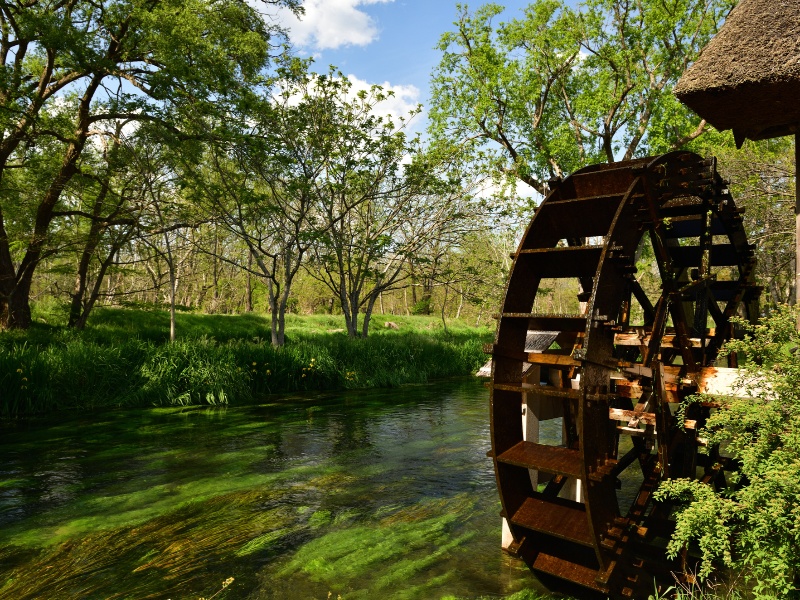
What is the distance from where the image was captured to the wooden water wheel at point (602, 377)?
4.02m

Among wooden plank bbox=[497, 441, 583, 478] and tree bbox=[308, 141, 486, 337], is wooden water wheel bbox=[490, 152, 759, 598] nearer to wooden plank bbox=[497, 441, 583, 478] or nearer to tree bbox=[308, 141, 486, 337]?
wooden plank bbox=[497, 441, 583, 478]

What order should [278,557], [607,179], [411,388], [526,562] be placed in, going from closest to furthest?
1. [526,562]
2. [278,557]
3. [607,179]
4. [411,388]

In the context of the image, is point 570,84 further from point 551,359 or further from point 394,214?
point 551,359

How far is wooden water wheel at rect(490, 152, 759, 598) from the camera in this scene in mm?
4020

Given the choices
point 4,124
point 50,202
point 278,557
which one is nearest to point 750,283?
point 278,557

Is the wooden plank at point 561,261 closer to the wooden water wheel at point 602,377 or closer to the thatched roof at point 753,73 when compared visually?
the wooden water wheel at point 602,377

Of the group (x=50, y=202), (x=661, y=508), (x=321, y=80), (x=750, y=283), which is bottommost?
(x=661, y=508)

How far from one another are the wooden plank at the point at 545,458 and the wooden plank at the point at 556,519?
0.43 metres

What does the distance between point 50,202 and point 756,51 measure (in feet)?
48.9

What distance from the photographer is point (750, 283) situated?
6492mm

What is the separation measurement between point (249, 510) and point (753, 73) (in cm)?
619

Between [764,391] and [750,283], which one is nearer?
[764,391]

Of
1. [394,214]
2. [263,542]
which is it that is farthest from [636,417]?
[394,214]

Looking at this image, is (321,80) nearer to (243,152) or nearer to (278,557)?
(243,152)
